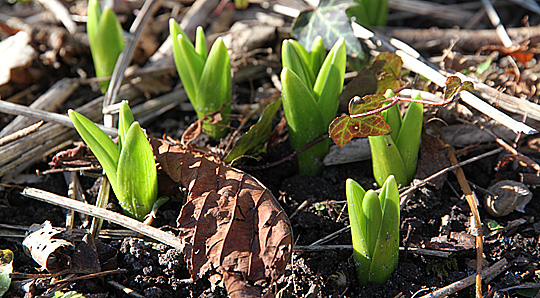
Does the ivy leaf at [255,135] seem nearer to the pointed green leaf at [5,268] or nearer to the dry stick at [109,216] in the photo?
the dry stick at [109,216]

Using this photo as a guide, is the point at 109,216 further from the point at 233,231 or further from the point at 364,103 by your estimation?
the point at 364,103

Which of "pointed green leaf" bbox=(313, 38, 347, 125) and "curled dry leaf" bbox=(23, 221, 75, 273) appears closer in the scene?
"curled dry leaf" bbox=(23, 221, 75, 273)

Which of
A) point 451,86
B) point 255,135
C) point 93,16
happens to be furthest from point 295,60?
point 93,16

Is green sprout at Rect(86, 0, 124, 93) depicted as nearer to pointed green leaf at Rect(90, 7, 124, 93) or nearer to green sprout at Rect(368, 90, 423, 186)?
pointed green leaf at Rect(90, 7, 124, 93)

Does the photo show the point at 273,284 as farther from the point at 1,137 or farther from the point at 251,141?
the point at 1,137

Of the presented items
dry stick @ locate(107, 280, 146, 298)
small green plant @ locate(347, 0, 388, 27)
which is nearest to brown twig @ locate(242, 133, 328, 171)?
dry stick @ locate(107, 280, 146, 298)

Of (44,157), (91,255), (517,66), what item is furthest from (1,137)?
(517,66)
